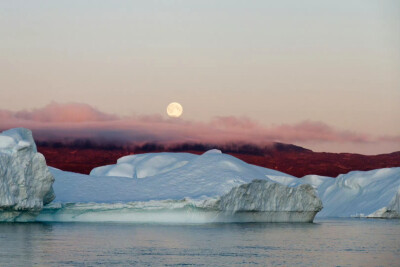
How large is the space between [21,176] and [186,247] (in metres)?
A: 14.7

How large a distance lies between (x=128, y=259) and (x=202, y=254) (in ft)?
10.5

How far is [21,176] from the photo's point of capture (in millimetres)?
39312

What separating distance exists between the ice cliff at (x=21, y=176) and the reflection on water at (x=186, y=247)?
1892 millimetres

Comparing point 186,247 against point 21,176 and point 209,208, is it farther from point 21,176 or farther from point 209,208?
point 21,176

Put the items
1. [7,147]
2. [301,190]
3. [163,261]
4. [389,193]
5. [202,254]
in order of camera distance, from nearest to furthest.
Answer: [163,261] → [202,254] → [7,147] → [301,190] → [389,193]

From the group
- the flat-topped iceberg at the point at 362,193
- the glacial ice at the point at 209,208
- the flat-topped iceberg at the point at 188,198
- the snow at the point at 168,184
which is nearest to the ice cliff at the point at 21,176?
the glacial ice at the point at 209,208

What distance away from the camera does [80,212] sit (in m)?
44.6

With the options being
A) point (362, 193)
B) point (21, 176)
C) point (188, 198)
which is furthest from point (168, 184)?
point (362, 193)

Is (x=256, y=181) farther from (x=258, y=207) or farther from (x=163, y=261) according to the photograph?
(x=163, y=261)

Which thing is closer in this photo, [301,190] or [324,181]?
[301,190]

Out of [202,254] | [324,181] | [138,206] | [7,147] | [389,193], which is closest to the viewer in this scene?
[202,254]

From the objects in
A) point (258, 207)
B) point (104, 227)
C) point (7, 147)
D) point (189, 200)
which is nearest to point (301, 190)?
point (258, 207)

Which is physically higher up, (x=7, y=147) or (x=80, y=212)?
(x=7, y=147)

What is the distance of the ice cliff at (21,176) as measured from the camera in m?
38.7
